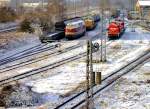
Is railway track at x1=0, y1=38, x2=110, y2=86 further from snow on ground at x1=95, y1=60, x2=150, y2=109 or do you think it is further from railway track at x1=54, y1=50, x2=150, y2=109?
snow on ground at x1=95, y1=60, x2=150, y2=109

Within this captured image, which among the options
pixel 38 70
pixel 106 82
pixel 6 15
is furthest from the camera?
pixel 6 15

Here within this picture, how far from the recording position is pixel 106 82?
28.8m

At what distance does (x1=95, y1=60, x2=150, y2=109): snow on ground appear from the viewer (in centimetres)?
2314

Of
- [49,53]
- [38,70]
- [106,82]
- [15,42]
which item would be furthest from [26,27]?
[106,82]

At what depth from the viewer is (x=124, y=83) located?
28578 mm

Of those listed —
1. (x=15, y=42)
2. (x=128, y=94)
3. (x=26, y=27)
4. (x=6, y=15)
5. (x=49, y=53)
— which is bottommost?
(x=49, y=53)

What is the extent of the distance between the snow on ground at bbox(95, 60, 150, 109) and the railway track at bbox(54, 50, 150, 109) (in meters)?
0.47

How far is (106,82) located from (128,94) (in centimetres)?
352

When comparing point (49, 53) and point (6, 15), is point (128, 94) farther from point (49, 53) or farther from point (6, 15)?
point (6, 15)

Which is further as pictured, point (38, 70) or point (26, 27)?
point (26, 27)

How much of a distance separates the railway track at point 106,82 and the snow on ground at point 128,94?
474mm

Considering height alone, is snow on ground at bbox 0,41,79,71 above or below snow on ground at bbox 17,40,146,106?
below

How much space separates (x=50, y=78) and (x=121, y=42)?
74.5 feet

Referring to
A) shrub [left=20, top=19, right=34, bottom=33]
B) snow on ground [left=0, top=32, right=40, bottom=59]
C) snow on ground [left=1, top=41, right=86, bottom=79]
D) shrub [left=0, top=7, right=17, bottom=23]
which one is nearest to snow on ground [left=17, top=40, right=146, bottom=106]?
snow on ground [left=1, top=41, right=86, bottom=79]
